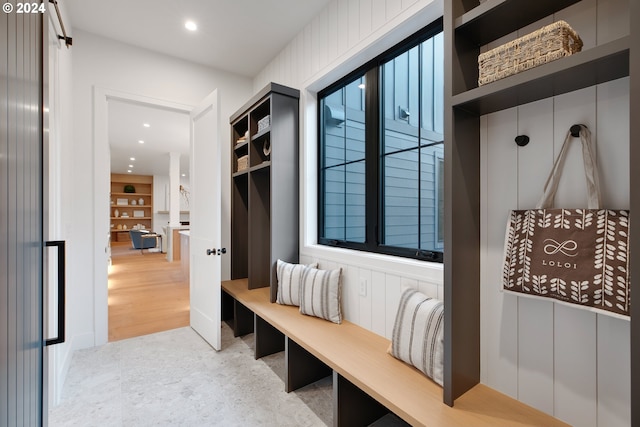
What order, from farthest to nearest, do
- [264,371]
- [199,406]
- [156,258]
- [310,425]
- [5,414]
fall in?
[156,258] < [264,371] < [199,406] < [310,425] < [5,414]

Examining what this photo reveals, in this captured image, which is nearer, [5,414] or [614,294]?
[5,414]

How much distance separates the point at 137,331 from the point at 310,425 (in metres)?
2.23

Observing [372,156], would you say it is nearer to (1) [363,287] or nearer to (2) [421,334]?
(1) [363,287]

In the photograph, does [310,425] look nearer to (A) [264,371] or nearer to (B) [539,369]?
(A) [264,371]

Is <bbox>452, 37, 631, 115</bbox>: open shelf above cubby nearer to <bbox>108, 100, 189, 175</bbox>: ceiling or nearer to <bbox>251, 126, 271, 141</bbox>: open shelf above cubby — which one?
<bbox>251, 126, 271, 141</bbox>: open shelf above cubby

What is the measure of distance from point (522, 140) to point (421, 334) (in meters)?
0.96

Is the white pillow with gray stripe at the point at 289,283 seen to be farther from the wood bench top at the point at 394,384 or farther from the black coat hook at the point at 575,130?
the black coat hook at the point at 575,130

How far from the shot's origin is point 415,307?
1.49 meters

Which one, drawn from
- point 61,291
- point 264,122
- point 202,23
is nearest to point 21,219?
point 61,291

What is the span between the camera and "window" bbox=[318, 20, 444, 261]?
1.73m

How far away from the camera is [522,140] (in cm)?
123

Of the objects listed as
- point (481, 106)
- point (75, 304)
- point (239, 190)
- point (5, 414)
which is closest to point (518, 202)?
point (481, 106)

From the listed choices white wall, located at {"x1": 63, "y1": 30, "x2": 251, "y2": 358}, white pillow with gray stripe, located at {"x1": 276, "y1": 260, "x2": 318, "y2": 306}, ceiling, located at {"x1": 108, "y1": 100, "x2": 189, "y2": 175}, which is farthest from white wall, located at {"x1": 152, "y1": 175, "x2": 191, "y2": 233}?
white pillow with gray stripe, located at {"x1": 276, "y1": 260, "x2": 318, "y2": 306}

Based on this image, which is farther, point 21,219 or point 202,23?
point 202,23
